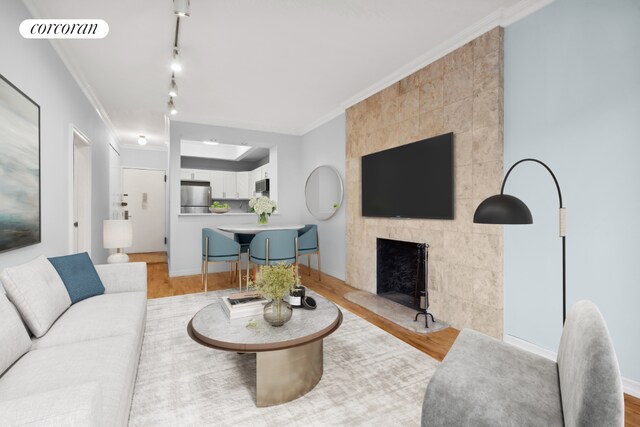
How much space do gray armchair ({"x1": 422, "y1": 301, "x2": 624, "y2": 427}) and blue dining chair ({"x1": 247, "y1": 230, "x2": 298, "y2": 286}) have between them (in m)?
2.80

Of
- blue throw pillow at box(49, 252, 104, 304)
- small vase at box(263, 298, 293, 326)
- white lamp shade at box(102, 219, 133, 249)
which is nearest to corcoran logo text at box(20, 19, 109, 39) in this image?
blue throw pillow at box(49, 252, 104, 304)

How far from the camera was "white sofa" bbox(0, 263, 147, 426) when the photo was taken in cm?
88

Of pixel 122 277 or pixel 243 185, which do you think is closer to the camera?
pixel 122 277

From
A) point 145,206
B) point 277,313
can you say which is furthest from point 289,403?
point 145,206

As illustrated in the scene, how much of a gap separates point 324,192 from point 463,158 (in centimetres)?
272

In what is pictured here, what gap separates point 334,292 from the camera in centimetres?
422

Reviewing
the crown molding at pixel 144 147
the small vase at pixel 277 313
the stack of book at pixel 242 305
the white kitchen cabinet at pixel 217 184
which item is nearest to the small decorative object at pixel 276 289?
the small vase at pixel 277 313

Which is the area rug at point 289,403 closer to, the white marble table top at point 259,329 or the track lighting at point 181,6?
the white marble table top at point 259,329

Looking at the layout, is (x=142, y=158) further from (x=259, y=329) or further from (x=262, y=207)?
(x=259, y=329)

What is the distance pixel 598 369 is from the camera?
92 centimetres

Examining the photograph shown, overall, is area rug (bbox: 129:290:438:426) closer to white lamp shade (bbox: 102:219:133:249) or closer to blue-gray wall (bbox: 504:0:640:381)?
blue-gray wall (bbox: 504:0:640:381)

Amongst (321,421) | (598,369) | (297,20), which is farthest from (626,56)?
(321,421)

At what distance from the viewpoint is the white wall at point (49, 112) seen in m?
2.04

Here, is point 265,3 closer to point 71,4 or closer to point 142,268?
point 71,4
